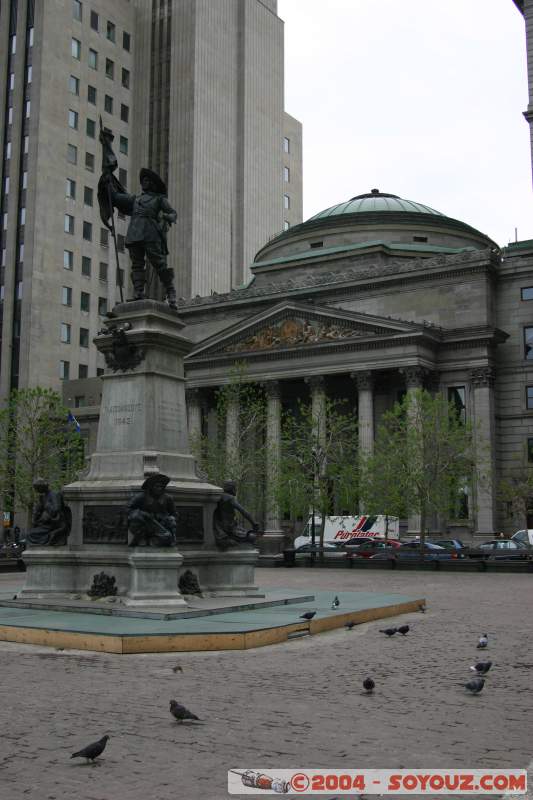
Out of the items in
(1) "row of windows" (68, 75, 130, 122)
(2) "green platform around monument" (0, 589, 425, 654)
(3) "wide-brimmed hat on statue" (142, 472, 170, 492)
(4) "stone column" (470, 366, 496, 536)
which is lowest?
(2) "green platform around monument" (0, 589, 425, 654)

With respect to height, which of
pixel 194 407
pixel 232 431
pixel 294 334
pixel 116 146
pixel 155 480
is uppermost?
pixel 116 146

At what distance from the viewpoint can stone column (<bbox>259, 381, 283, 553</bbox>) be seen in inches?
2381

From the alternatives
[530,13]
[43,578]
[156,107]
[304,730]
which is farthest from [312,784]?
[156,107]

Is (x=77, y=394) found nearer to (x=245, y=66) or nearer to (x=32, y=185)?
(x=32, y=185)

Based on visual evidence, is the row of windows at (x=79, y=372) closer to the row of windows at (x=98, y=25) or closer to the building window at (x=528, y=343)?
the row of windows at (x=98, y=25)

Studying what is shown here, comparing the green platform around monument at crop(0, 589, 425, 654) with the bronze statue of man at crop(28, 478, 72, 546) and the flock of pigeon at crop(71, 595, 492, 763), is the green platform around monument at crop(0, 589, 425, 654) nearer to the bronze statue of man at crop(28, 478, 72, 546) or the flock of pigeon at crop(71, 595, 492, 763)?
the bronze statue of man at crop(28, 478, 72, 546)

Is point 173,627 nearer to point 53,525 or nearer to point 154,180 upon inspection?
point 53,525

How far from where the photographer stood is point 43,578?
19.0m

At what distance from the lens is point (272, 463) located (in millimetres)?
60094

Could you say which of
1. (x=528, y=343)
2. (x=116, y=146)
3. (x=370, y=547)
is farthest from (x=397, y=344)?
(x=116, y=146)

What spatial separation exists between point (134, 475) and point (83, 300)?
79530 millimetres

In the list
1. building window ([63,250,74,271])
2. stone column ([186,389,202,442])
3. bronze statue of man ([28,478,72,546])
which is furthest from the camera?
building window ([63,250,74,271])

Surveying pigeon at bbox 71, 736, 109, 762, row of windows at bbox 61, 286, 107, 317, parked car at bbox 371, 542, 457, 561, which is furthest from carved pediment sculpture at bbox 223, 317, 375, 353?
pigeon at bbox 71, 736, 109, 762

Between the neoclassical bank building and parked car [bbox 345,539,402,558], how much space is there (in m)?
11.1
